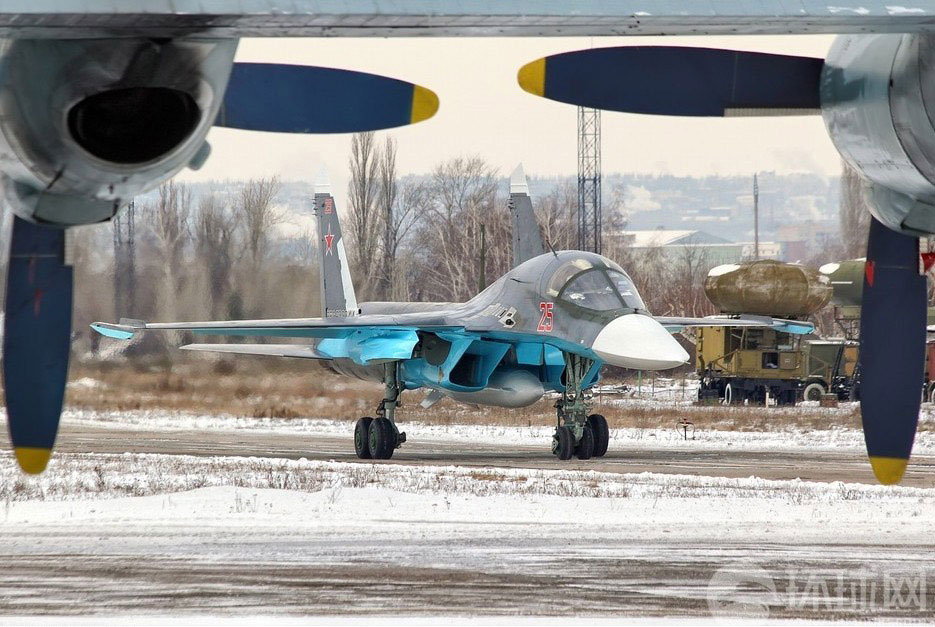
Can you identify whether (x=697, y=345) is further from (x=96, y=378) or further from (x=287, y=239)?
(x=96, y=378)

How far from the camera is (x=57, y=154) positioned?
6.36 m

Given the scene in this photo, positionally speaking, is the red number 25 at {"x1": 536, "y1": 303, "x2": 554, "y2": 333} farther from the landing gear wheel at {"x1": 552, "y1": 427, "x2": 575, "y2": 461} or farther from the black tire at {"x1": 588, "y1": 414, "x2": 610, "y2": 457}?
the black tire at {"x1": 588, "y1": 414, "x2": 610, "y2": 457}

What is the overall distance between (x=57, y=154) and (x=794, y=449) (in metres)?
19.3

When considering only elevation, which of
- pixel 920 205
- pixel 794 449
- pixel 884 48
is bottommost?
pixel 794 449

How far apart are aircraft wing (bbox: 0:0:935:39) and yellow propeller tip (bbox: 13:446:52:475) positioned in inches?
138

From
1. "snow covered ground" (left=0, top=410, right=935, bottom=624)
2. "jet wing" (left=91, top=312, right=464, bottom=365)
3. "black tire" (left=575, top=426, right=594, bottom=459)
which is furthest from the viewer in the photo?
"jet wing" (left=91, top=312, right=464, bottom=365)

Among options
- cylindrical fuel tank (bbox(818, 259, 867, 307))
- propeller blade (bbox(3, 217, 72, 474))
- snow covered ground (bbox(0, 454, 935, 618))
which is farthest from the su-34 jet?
cylindrical fuel tank (bbox(818, 259, 867, 307))

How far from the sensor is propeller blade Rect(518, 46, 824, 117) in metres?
7.12

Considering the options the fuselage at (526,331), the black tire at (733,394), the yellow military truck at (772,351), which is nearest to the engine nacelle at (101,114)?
the fuselage at (526,331)

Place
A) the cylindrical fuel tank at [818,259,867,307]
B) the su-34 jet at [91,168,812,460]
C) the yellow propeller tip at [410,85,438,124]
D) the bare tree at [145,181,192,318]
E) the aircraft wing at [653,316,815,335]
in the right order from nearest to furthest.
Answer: the yellow propeller tip at [410,85,438,124], the su-34 jet at [91,168,812,460], the aircraft wing at [653,316,815,335], the bare tree at [145,181,192,318], the cylindrical fuel tank at [818,259,867,307]

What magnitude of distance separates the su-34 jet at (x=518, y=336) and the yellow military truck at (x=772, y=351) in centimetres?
1156

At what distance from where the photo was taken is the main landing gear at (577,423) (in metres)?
20.5

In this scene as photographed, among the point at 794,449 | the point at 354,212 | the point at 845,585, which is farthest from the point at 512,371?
the point at 354,212

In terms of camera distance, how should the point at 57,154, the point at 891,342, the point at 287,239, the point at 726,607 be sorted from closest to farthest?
1. the point at 57,154
2. the point at 891,342
3. the point at 726,607
4. the point at 287,239
